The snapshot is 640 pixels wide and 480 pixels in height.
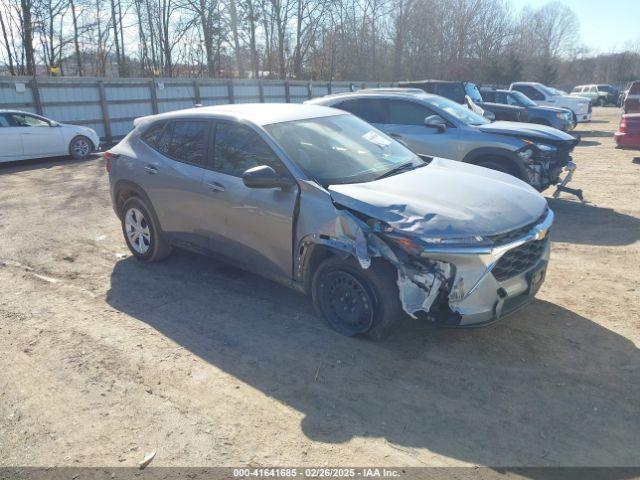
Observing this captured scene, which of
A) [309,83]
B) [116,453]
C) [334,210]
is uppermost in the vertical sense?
[309,83]

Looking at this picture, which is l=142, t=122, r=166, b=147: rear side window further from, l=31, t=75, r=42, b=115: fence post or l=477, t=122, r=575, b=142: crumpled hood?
l=31, t=75, r=42, b=115: fence post

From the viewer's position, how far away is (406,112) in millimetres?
8555

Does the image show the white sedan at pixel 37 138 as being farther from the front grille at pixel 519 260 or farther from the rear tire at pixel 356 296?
the front grille at pixel 519 260

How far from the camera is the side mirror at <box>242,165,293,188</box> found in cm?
405

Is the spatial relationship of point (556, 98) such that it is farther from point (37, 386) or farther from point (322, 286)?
point (37, 386)

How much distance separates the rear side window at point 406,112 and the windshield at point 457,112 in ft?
0.71

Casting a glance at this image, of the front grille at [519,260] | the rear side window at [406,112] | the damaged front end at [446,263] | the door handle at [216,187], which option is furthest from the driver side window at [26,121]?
the front grille at [519,260]

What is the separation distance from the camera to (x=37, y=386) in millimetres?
3594

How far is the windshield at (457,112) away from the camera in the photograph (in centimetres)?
837

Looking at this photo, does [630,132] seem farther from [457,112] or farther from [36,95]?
[36,95]

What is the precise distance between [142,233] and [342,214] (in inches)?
117

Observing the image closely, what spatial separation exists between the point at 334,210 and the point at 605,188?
7583mm

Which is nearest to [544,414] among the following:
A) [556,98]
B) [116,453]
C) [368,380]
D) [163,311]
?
[368,380]

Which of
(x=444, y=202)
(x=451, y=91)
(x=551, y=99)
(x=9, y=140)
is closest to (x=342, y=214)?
(x=444, y=202)
